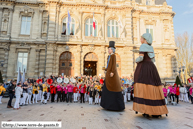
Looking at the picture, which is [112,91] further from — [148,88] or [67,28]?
[67,28]

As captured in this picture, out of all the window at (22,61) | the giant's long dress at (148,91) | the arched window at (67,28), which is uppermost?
the arched window at (67,28)

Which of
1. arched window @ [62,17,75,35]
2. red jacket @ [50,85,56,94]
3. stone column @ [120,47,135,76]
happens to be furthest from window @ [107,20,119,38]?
red jacket @ [50,85,56,94]

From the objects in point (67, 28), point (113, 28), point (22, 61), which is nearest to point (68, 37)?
point (67, 28)

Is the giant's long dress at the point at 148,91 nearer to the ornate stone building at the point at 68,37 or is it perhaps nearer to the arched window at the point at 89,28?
the ornate stone building at the point at 68,37

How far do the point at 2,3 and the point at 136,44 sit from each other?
21.7 meters

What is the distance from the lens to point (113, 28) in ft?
66.2

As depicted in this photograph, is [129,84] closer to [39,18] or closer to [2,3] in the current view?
[39,18]

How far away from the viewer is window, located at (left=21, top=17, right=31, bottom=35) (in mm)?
18859

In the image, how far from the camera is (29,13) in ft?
62.2

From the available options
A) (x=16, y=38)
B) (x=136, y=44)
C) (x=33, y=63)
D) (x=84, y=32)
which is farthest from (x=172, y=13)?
(x=16, y=38)

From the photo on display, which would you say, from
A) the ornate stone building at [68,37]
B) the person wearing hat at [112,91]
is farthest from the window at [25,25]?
the person wearing hat at [112,91]

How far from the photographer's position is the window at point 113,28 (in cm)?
2000

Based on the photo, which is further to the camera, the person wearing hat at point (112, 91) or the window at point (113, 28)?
the window at point (113, 28)

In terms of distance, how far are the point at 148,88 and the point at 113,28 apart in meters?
16.9
